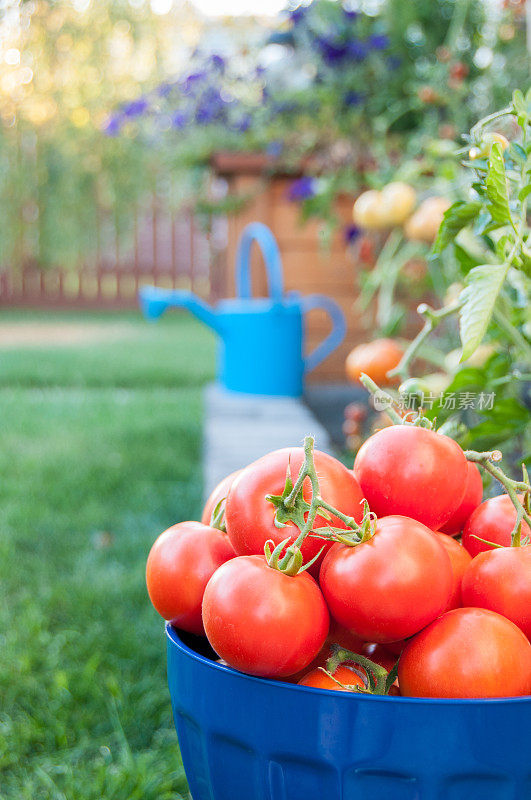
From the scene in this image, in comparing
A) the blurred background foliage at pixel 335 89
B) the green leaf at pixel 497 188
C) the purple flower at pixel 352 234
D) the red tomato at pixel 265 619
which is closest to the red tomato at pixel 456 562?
the red tomato at pixel 265 619

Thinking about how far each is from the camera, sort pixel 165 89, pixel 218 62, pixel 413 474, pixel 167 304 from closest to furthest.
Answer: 1. pixel 413 474
2. pixel 167 304
3. pixel 218 62
4. pixel 165 89

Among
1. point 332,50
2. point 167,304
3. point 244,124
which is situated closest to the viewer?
point 167,304

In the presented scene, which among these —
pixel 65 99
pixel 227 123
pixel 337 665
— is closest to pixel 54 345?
pixel 227 123

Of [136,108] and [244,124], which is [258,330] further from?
[136,108]

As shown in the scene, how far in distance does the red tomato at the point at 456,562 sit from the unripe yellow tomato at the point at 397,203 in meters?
1.20

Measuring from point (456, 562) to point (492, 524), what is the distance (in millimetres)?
40

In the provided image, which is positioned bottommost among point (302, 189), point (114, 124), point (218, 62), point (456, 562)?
point (456, 562)

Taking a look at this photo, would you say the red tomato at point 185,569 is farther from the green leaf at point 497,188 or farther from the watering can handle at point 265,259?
the watering can handle at point 265,259

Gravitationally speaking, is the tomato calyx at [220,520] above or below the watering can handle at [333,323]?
below

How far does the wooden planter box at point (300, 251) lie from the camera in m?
2.80

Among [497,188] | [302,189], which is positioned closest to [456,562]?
[497,188]

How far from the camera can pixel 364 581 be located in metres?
0.52

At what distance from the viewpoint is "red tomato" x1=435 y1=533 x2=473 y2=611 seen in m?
0.60

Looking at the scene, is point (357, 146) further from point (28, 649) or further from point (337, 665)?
point (337, 665)
